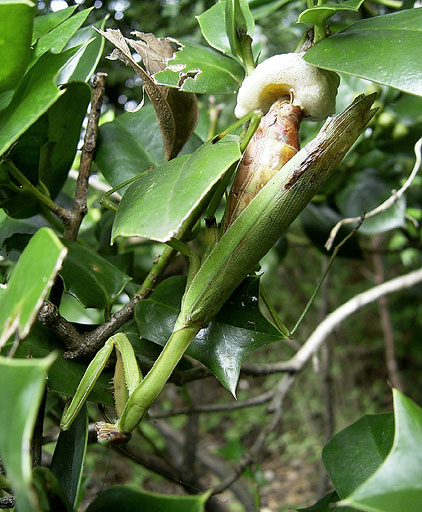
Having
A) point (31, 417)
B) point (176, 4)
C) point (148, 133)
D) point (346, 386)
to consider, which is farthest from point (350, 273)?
point (31, 417)

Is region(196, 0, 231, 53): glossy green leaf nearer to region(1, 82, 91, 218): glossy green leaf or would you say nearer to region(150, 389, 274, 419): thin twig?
region(1, 82, 91, 218): glossy green leaf

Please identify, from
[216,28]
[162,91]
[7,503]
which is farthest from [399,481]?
[216,28]

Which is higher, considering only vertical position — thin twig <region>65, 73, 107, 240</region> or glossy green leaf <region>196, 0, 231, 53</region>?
glossy green leaf <region>196, 0, 231, 53</region>

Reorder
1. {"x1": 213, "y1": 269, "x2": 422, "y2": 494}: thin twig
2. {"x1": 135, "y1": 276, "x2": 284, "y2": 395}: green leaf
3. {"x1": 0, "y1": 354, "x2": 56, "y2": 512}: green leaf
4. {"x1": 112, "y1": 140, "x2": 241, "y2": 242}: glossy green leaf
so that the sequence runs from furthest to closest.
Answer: {"x1": 213, "y1": 269, "x2": 422, "y2": 494}: thin twig < {"x1": 135, "y1": 276, "x2": 284, "y2": 395}: green leaf < {"x1": 112, "y1": 140, "x2": 241, "y2": 242}: glossy green leaf < {"x1": 0, "y1": 354, "x2": 56, "y2": 512}: green leaf

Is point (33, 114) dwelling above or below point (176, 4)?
above

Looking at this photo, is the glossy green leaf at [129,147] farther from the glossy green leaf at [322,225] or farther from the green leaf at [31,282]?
the glossy green leaf at [322,225]

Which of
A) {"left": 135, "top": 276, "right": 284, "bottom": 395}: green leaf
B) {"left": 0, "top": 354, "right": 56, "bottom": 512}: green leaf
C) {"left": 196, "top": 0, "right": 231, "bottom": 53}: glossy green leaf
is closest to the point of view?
{"left": 0, "top": 354, "right": 56, "bottom": 512}: green leaf

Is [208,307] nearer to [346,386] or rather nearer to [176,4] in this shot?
[176,4]

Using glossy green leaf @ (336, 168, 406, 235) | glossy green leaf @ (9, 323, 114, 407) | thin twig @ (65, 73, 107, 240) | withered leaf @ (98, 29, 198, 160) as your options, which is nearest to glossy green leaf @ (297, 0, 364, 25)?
withered leaf @ (98, 29, 198, 160)
